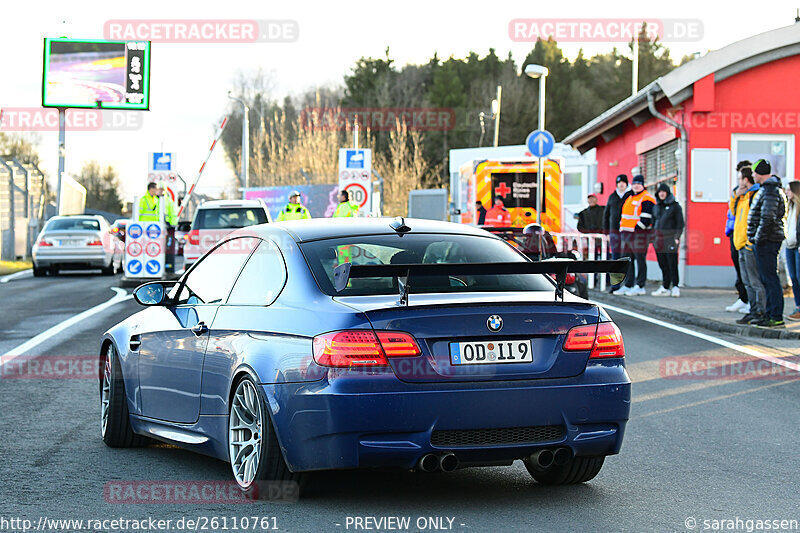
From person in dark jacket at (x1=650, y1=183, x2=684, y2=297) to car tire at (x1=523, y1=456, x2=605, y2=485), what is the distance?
1484 centimetres

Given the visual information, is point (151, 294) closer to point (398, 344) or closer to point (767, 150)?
point (398, 344)

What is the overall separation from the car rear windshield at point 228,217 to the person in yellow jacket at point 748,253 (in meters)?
10.6

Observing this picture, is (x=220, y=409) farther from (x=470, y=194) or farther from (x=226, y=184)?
(x=226, y=184)

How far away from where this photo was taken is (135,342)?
7277 mm

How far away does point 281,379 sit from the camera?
551 cm

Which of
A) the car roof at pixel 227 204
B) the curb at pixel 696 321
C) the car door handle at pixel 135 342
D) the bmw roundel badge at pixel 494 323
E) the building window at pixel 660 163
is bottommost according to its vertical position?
the curb at pixel 696 321

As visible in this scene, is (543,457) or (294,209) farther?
(294,209)

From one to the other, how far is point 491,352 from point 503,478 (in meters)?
1.28

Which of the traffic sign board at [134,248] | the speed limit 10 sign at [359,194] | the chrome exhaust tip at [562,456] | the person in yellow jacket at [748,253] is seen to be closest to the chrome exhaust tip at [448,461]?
the chrome exhaust tip at [562,456]

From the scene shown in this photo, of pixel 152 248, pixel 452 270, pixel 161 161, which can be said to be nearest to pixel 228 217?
pixel 152 248

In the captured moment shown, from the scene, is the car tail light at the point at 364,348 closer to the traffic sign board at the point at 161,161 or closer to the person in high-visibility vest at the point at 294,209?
the person in high-visibility vest at the point at 294,209

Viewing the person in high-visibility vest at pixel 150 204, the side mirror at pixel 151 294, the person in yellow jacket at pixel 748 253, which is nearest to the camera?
the side mirror at pixel 151 294

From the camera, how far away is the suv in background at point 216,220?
2358 centimetres

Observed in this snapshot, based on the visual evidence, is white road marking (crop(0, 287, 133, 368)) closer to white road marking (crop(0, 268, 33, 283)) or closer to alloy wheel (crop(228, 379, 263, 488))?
alloy wheel (crop(228, 379, 263, 488))
